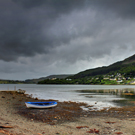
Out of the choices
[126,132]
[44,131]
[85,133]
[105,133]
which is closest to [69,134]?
[85,133]

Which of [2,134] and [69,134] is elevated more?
[2,134]

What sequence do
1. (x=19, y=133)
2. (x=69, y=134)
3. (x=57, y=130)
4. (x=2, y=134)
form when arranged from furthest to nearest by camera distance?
(x=57, y=130) → (x=69, y=134) → (x=19, y=133) → (x=2, y=134)

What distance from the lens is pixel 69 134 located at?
13289 millimetres

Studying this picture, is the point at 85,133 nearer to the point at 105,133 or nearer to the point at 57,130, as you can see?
the point at 105,133

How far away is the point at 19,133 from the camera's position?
12.2 metres

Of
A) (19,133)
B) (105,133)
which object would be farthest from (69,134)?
(19,133)

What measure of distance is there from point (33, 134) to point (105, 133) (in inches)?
267

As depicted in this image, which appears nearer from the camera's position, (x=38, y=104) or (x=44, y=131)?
(x=44, y=131)

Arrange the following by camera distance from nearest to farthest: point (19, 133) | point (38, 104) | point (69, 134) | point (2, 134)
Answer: point (2, 134) → point (19, 133) → point (69, 134) → point (38, 104)

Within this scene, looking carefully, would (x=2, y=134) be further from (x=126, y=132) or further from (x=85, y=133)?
(x=126, y=132)

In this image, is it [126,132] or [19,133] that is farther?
[126,132]

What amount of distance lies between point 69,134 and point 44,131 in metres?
2.53

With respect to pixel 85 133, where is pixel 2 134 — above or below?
above

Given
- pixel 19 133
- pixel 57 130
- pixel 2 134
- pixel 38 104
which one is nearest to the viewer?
pixel 2 134
